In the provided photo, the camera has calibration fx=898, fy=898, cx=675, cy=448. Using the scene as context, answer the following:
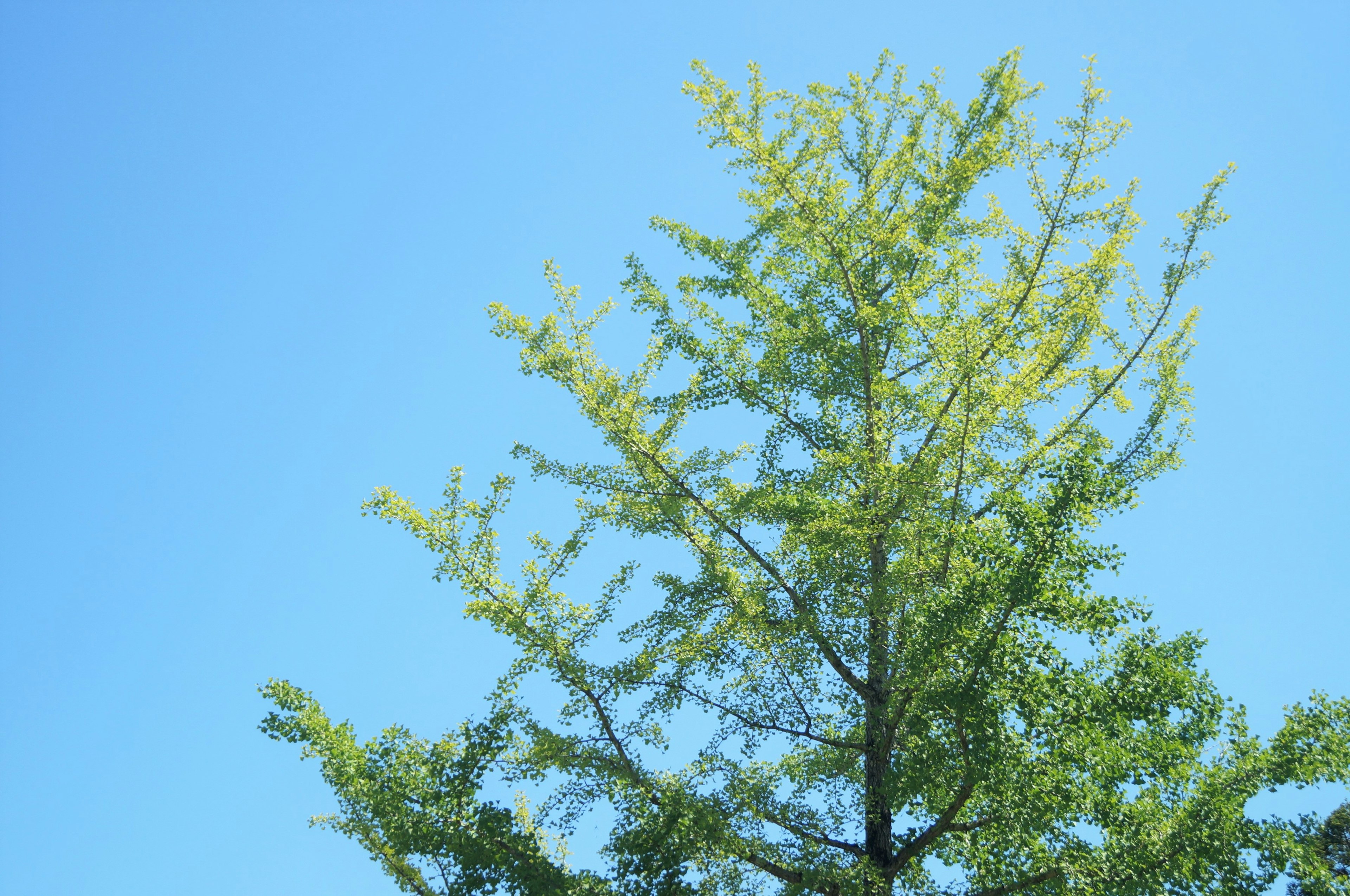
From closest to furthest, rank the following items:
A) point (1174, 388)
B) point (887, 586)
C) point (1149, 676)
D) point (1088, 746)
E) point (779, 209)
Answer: point (1088, 746), point (1149, 676), point (887, 586), point (1174, 388), point (779, 209)

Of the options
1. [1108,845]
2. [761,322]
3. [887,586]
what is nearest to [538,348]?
[761,322]

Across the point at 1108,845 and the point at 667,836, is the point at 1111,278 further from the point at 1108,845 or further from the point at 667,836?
the point at 667,836

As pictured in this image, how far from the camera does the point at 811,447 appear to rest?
9.53 m

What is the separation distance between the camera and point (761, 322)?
9688 mm

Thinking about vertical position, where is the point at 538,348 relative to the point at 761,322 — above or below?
below

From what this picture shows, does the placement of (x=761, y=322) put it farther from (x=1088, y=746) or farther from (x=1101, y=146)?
(x=1088, y=746)

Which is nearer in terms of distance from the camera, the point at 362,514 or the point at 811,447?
the point at 362,514

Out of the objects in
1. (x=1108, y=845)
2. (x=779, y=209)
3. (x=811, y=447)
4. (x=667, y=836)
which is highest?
(x=779, y=209)

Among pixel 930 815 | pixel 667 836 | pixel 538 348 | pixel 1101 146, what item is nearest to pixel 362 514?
pixel 538 348

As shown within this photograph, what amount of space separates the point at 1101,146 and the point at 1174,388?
2.50m

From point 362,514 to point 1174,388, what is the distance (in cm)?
780

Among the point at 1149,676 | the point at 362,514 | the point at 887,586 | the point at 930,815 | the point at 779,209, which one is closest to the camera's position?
the point at 1149,676

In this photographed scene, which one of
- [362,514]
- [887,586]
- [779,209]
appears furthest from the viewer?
[779,209]

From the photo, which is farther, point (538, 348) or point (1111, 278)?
point (1111, 278)
